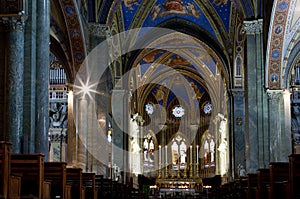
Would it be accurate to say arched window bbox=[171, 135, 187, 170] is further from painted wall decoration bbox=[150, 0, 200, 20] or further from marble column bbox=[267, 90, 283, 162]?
marble column bbox=[267, 90, 283, 162]

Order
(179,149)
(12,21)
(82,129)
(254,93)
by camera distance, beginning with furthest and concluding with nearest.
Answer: (179,149) < (82,129) < (254,93) < (12,21)

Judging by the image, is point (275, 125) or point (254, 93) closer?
point (275, 125)

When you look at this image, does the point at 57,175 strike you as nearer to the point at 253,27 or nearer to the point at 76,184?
the point at 76,184

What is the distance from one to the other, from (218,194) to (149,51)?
1187cm

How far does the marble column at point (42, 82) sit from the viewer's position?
48.3ft

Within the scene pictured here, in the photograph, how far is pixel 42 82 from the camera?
1506 centimetres

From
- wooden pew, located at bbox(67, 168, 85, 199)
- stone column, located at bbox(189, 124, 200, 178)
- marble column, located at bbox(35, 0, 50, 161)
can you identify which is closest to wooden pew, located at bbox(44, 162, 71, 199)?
wooden pew, located at bbox(67, 168, 85, 199)

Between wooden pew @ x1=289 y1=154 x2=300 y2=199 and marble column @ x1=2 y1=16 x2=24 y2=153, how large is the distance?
6522 mm

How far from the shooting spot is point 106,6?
2547 cm

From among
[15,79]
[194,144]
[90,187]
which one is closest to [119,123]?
[194,144]

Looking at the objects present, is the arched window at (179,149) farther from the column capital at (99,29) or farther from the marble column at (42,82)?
the marble column at (42,82)

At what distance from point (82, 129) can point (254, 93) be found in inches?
287

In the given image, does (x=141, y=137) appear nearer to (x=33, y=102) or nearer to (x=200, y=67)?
(x=200, y=67)

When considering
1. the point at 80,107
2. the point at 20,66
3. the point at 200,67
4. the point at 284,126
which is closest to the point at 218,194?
the point at 284,126
